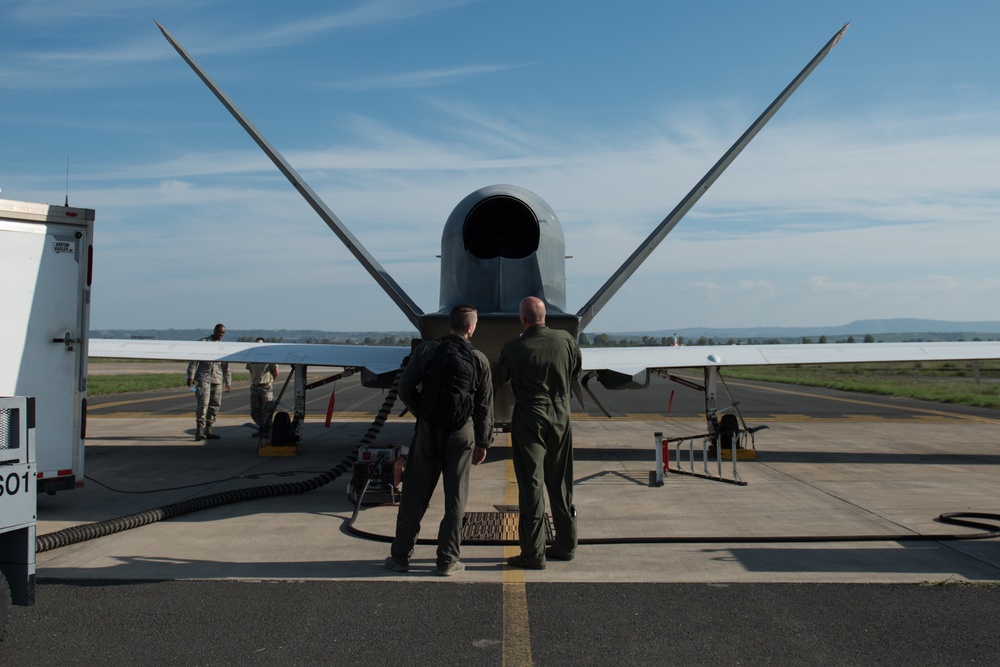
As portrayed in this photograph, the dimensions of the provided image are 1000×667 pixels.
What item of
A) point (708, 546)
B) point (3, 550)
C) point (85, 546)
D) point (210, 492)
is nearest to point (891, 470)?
point (708, 546)

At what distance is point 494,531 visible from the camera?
7629 millimetres

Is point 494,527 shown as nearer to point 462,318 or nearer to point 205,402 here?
point 462,318

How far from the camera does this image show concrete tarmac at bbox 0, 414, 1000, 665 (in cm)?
466

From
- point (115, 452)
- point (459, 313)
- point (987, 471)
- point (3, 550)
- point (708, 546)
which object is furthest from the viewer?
point (115, 452)

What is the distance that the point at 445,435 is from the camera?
6254mm

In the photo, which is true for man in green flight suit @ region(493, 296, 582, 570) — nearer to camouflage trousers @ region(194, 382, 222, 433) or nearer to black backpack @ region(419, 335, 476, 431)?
black backpack @ region(419, 335, 476, 431)

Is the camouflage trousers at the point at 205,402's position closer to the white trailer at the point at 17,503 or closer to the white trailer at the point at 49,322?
the white trailer at the point at 49,322

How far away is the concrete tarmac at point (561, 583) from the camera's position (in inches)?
183

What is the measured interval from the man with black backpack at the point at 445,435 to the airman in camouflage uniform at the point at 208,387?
10.3 metres

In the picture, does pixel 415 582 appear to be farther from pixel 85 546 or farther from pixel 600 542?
pixel 85 546

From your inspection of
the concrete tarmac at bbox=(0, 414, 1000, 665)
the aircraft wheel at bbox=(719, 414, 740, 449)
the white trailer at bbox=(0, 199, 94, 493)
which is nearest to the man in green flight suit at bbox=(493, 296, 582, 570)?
the concrete tarmac at bbox=(0, 414, 1000, 665)

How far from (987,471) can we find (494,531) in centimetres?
813

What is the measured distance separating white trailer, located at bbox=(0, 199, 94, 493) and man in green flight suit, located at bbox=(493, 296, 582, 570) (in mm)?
3924

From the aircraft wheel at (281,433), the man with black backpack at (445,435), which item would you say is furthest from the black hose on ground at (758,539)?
the aircraft wheel at (281,433)
